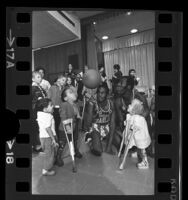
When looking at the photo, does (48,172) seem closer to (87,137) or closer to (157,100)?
(87,137)

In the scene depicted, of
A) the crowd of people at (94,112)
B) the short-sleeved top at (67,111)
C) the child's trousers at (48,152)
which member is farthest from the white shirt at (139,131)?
the child's trousers at (48,152)

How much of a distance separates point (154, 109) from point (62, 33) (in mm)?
560

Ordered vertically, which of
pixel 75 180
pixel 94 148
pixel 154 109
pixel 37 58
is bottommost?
pixel 75 180

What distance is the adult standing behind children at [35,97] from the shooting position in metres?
0.98

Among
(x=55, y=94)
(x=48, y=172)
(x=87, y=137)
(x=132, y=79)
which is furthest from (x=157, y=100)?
(x=48, y=172)

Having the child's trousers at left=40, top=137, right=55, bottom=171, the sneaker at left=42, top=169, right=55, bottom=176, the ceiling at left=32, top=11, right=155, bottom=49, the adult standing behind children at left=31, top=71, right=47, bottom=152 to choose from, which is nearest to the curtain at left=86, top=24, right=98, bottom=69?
the ceiling at left=32, top=11, right=155, bottom=49

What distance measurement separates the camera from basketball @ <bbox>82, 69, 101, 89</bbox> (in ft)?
3.16

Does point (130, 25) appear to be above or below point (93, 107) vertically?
above

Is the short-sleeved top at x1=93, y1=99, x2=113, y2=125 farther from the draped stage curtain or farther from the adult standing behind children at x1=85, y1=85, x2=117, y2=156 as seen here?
the draped stage curtain

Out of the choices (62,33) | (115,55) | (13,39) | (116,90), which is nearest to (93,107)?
(116,90)

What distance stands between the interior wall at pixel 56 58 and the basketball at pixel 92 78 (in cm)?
5

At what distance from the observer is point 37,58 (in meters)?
0.98

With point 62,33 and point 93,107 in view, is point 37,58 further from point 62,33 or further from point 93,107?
point 93,107

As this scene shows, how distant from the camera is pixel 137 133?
3.23 ft
